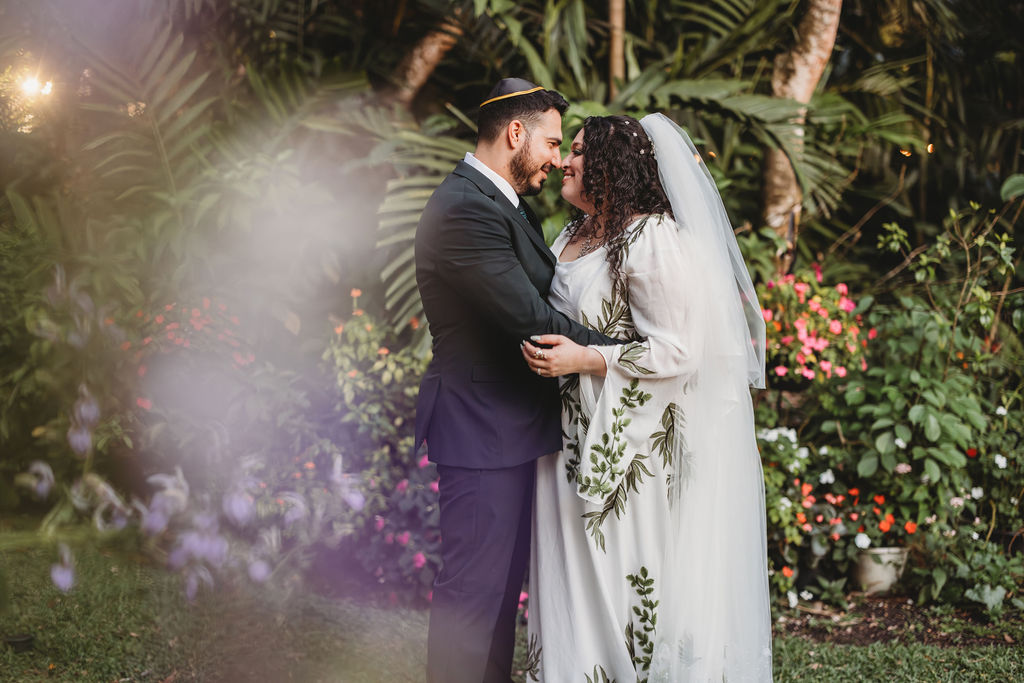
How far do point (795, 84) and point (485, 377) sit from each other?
301 centimetres

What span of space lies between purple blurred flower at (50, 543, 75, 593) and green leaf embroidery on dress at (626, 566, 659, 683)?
2356mm

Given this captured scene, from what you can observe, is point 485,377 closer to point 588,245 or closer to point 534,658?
point 588,245

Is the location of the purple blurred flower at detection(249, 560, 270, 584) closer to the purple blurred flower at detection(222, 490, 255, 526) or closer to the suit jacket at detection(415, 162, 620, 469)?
the purple blurred flower at detection(222, 490, 255, 526)

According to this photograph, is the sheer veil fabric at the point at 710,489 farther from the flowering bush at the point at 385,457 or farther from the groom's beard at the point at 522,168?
the flowering bush at the point at 385,457

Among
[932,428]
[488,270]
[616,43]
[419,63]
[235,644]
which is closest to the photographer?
[488,270]

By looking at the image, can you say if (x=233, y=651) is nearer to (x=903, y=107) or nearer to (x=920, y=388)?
(x=920, y=388)

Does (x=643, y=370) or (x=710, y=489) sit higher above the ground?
(x=643, y=370)

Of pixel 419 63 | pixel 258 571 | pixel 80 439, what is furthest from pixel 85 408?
pixel 419 63

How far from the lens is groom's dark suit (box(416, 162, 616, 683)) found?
198 cm

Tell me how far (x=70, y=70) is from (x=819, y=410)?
3.61 m

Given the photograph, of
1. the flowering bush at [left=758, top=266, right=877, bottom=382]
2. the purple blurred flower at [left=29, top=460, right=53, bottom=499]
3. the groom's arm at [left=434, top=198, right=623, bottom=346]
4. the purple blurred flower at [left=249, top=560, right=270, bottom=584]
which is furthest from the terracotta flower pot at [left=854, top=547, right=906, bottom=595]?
the purple blurred flower at [left=29, top=460, right=53, bottom=499]

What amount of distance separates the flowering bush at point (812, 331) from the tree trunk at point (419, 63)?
2279 mm

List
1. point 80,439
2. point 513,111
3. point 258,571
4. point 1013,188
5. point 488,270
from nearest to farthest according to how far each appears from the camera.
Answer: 1. point 488,270
2. point 513,111
3. point 258,571
4. point 1013,188
5. point 80,439

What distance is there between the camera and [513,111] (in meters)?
2.15
